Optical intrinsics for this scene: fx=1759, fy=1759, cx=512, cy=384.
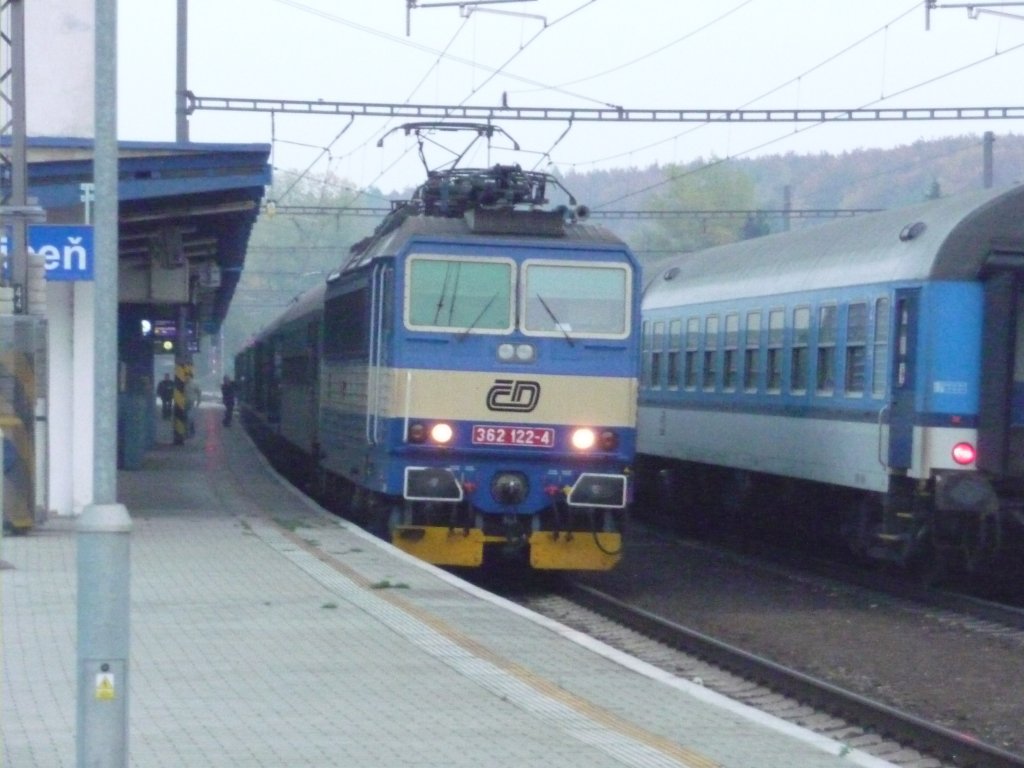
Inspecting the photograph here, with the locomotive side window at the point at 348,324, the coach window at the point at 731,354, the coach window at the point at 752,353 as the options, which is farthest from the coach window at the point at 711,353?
the locomotive side window at the point at 348,324

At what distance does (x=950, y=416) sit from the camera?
46.7 feet

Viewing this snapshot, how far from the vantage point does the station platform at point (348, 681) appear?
311 inches

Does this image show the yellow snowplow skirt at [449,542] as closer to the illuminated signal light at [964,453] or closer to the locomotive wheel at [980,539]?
the illuminated signal light at [964,453]

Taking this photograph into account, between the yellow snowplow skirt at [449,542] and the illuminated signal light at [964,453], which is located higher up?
the illuminated signal light at [964,453]

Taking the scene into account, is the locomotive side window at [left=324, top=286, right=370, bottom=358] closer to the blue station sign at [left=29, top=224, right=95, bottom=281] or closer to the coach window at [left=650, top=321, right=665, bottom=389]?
the blue station sign at [left=29, top=224, right=95, bottom=281]

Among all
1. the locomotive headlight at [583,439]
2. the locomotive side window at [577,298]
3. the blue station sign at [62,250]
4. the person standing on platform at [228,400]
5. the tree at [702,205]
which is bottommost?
the person standing on platform at [228,400]

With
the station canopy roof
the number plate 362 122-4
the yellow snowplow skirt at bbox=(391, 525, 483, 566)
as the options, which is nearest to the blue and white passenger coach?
the number plate 362 122-4

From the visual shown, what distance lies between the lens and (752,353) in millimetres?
19359

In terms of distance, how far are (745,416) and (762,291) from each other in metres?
1.42

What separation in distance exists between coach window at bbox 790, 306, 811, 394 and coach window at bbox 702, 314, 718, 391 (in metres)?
2.57

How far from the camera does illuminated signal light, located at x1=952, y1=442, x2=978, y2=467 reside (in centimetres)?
1418

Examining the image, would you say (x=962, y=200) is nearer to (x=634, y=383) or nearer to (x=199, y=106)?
(x=634, y=383)

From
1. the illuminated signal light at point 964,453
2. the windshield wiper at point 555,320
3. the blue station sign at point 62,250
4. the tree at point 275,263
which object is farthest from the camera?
the tree at point 275,263

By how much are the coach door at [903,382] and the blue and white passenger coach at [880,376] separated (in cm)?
2
